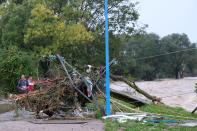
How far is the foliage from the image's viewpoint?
28938 millimetres

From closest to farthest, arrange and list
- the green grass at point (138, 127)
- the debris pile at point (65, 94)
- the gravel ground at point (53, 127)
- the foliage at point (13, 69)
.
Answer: the green grass at point (138, 127) → the gravel ground at point (53, 127) → the debris pile at point (65, 94) → the foliage at point (13, 69)

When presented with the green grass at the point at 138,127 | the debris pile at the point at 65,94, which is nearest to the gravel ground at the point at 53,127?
the green grass at the point at 138,127

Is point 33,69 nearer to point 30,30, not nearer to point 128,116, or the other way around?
point 30,30

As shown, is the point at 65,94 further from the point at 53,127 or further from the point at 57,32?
the point at 57,32

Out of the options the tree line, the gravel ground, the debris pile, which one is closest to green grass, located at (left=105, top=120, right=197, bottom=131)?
the gravel ground

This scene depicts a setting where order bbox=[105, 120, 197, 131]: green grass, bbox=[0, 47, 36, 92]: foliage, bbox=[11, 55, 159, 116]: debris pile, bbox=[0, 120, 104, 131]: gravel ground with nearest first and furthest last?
1. bbox=[105, 120, 197, 131]: green grass
2. bbox=[0, 120, 104, 131]: gravel ground
3. bbox=[11, 55, 159, 116]: debris pile
4. bbox=[0, 47, 36, 92]: foliage

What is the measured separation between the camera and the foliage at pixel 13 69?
94.9 ft

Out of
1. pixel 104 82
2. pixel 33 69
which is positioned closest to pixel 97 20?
pixel 33 69

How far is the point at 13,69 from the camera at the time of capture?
1149 inches

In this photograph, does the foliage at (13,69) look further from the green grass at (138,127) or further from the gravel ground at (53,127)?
the green grass at (138,127)

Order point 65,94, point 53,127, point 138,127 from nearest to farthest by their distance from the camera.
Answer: point 138,127, point 53,127, point 65,94

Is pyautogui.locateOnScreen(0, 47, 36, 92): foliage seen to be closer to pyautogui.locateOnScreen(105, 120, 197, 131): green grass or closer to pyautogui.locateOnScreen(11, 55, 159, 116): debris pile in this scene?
pyautogui.locateOnScreen(11, 55, 159, 116): debris pile

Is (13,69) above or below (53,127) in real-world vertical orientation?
above

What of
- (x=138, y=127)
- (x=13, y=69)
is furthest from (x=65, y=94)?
(x=13, y=69)
